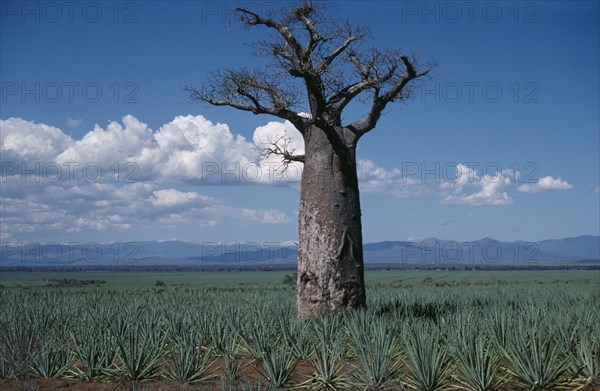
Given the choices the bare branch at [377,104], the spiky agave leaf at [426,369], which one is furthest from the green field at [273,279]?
the spiky agave leaf at [426,369]

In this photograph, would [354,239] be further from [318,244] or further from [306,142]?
[306,142]

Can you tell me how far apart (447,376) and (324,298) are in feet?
12.9

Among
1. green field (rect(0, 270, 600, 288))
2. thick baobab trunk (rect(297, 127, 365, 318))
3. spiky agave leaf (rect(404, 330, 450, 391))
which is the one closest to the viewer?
spiky agave leaf (rect(404, 330, 450, 391))

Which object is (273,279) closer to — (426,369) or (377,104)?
(377,104)

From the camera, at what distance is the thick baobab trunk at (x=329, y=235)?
1029 cm

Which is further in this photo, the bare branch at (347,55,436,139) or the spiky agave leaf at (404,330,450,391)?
the bare branch at (347,55,436,139)

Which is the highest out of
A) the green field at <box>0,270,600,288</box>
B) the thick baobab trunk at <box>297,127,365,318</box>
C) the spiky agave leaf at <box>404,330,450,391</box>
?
the thick baobab trunk at <box>297,127,365,318</box>

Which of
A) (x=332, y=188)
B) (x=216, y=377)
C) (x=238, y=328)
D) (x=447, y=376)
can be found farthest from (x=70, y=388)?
(x=332, y=188)

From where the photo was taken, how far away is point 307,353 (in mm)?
7832

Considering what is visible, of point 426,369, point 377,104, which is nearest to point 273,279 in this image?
point 377,104

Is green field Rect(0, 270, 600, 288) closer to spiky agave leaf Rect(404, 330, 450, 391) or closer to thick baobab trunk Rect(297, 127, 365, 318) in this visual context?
thick baobab trunk Rect(297, 127, 365, 318)

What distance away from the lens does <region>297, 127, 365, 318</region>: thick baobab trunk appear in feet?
33.8

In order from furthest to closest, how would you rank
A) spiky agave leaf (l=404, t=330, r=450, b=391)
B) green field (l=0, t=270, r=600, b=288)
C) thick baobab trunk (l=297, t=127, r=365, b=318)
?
green field (l=0, t=270, r=600, b=288)
thick baobab trunk (l=297, t=127, r=365, b=318)
spiky agave leaf (l=404, t=330, r=450, b=391)

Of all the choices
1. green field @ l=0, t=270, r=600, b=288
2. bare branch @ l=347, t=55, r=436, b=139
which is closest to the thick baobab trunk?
bare branch @ l=347, t=55, r=436, b=139
